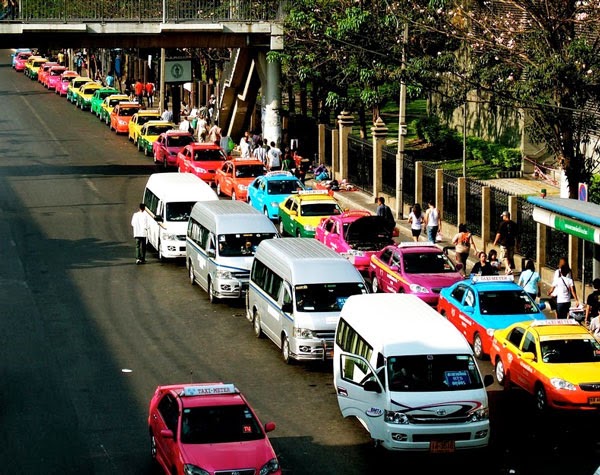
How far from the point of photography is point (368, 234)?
1425 inches

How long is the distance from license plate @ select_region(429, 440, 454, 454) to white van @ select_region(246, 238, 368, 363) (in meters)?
5.63

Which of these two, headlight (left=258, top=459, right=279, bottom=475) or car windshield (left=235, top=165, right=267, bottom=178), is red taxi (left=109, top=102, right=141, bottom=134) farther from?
headlight (left=258, top=459, right=279, bottom=475)

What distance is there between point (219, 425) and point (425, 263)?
13.1 metres

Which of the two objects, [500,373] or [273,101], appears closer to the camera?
[500,373]

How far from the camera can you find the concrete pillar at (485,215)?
125 feet

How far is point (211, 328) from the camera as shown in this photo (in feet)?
101

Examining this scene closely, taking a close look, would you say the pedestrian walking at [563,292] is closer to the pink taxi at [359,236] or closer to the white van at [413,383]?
the pink taxi at [359,236]

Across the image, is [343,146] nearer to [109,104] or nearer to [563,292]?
[563,292]

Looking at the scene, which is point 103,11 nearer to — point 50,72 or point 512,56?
point 512,56

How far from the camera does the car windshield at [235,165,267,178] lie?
47125 millimetres

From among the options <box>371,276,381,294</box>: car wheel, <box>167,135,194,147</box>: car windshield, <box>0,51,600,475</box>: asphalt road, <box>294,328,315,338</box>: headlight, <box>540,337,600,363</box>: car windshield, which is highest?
<box>167,135,194,147</box>: car windshield

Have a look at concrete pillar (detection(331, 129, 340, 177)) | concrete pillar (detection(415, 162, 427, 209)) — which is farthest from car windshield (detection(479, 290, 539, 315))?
concrete pillar (detection(331, 129, 340, 177))

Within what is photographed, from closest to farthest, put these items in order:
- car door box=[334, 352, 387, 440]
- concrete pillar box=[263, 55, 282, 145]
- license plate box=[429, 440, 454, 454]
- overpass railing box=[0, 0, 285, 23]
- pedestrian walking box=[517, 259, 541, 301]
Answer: license plate box=[429, 440, 454, 454]
car door box=[334, 352, 387, 440]
pedestrian walking box=[517, 259, 541, 301]
overpass railing box=[0, 0, 285, 23]
concrete pillar box=[263, 55, 282, 145]

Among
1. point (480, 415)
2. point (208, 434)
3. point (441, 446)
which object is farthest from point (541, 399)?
point (208, 434)
